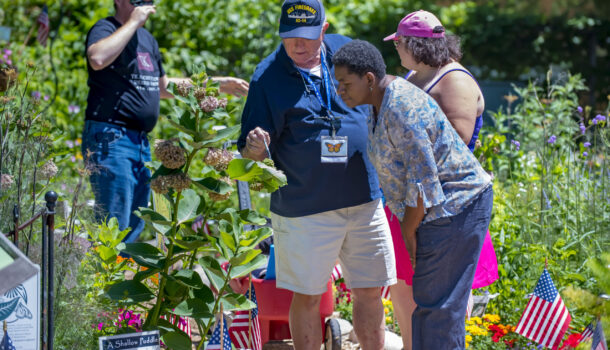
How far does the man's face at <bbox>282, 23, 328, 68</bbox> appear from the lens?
120 inches

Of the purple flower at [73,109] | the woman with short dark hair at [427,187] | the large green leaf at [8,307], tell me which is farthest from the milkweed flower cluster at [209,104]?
the purple flower at [73,109]

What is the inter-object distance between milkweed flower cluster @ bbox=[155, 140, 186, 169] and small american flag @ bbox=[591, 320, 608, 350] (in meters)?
1.62

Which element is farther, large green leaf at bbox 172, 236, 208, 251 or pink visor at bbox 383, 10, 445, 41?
pink visor at bbox 383, 10, 445, 41

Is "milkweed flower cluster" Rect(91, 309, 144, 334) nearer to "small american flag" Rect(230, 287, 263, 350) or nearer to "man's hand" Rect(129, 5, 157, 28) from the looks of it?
"small american flag" Rect(230, 287, 263, 350)

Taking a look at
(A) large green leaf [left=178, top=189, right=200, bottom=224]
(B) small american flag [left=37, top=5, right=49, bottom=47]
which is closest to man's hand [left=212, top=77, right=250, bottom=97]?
(A) large green leaf [left=178, top=189, right=200, bottom=224]

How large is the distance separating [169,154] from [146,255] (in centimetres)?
39

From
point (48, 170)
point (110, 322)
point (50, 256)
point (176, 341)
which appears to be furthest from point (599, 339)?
point (48, 170)

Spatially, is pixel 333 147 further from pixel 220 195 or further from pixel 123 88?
pixel 123 88

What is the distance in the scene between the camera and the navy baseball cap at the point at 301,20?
9.77 ft

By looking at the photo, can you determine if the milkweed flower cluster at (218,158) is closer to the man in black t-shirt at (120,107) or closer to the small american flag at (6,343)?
the small american flag at (6,343)

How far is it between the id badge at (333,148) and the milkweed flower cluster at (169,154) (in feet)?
2.68

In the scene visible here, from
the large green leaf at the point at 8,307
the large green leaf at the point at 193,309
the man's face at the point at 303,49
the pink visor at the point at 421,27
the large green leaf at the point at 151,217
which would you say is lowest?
the large green leaf at the point at 193,309

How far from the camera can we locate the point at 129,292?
7.82ft

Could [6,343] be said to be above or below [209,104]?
below
